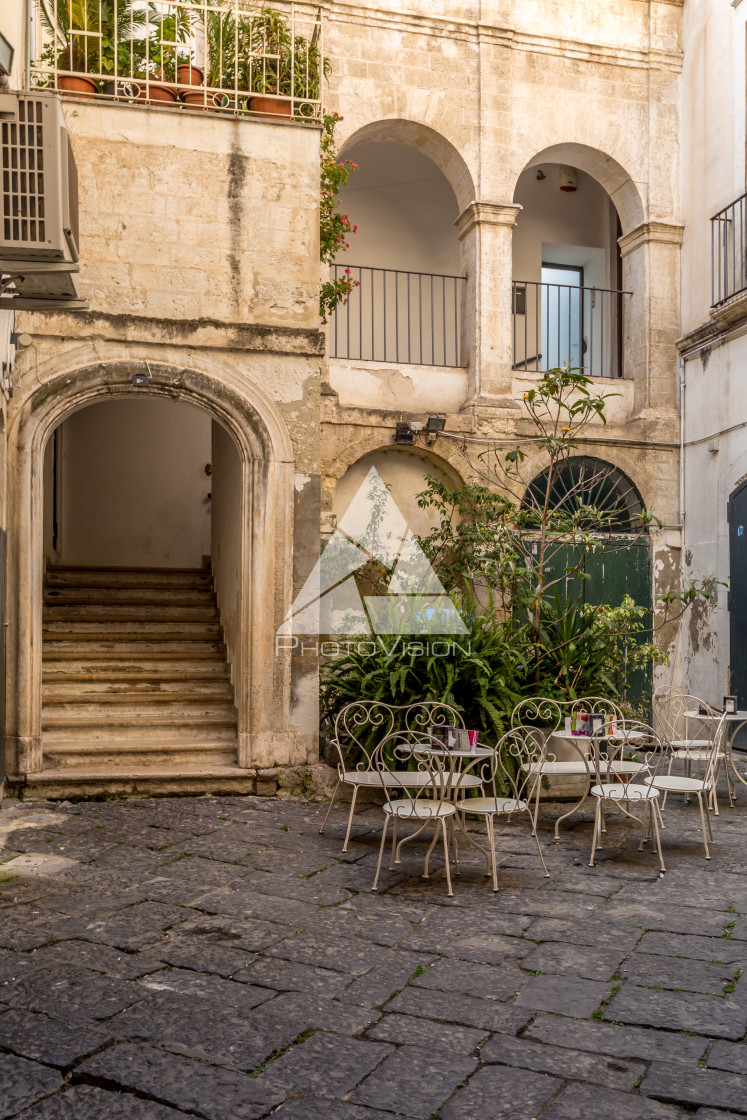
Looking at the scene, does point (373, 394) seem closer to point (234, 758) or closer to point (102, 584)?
point (102, 584)

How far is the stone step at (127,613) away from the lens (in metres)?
9.25

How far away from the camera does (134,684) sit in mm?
8391

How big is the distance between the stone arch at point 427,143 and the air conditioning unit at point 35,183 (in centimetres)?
700

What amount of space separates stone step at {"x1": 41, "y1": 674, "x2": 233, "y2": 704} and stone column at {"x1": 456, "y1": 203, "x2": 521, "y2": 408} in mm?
4616

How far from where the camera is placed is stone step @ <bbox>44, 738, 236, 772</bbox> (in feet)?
23.5

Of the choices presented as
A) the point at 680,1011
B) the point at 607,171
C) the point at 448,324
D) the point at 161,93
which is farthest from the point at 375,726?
the point at 607,171

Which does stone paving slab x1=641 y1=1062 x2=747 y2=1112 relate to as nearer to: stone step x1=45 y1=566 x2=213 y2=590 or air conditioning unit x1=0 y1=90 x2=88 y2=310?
air conditioning unit x1=0 y1=90 x2=88 y2=310

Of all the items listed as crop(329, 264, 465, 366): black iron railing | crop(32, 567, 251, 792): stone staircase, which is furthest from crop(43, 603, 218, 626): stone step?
crop(329, 264, 465, 366): black iron railing

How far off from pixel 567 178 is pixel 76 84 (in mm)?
7905

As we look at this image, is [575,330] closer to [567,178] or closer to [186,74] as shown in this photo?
[567,178]

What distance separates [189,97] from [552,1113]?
7.23 metres

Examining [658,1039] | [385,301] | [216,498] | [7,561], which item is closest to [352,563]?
[216,498]

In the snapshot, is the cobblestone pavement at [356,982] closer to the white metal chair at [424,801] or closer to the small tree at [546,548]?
the white metal chair at [424,801]

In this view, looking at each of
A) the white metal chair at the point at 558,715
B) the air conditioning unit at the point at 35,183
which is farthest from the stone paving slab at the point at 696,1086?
the air conditioning unit at the point at 35,183
